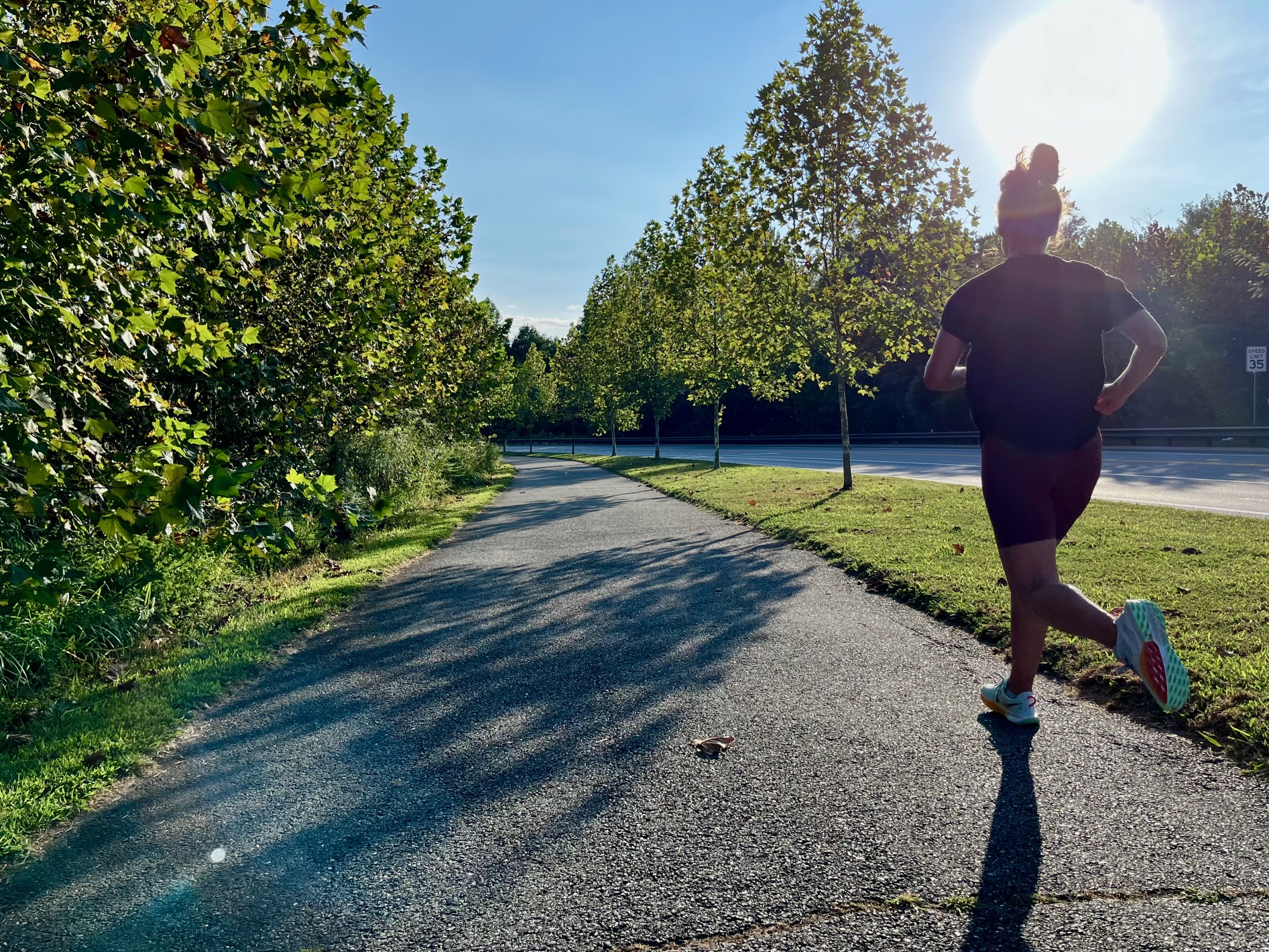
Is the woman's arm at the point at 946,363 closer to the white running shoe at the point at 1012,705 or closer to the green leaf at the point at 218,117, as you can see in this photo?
the white running shoe at the point at 1012,705

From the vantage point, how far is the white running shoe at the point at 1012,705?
342 centimetres

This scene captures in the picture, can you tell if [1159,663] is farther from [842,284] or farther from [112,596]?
[842,284]

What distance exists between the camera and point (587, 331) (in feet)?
121

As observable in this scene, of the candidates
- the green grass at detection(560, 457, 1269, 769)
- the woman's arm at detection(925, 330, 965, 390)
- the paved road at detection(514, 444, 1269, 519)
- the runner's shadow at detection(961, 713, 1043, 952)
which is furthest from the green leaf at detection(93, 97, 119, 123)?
the paved road at detection(514, 444, 1269, 519)

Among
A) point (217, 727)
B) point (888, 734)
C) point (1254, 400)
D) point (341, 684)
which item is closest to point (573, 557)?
point (341, 684)

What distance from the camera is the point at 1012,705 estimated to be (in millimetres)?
3443

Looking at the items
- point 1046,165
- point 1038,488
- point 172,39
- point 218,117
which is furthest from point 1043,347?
point 172,39

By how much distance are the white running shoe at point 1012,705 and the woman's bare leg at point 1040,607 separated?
5.5 inches

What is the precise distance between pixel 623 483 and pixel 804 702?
18016 mm

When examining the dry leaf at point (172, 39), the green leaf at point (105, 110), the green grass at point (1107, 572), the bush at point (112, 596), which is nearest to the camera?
the green leaf at point (105, 110)

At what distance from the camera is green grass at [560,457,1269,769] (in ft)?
11.9

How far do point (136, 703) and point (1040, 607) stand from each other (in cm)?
453

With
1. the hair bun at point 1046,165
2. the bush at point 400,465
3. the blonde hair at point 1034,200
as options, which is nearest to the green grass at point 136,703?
the bush at point 400,465

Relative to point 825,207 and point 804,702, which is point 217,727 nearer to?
point 804,702
